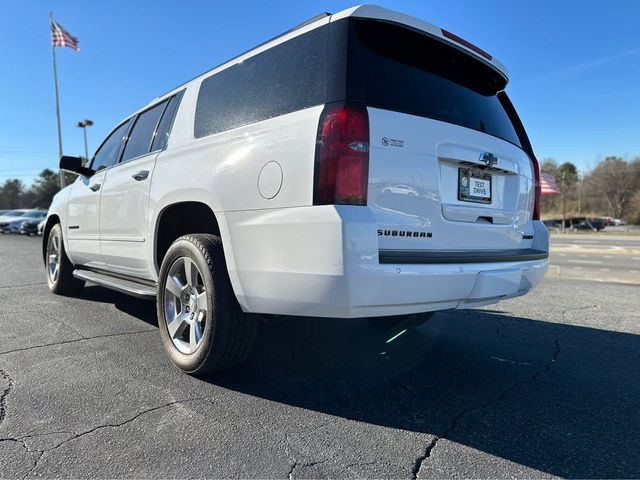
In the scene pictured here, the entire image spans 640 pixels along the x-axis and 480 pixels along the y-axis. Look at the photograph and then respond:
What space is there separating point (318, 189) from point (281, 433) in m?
1.19

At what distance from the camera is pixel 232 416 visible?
2377mm

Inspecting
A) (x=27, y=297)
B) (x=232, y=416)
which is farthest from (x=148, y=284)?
(x=27, y=297)

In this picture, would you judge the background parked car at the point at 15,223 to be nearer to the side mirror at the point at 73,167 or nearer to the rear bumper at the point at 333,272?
the side mirror at the point at 73,167

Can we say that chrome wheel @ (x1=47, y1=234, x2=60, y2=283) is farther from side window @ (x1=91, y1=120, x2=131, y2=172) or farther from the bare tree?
the bare tree

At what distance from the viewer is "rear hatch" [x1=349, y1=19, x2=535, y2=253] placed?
2.31m

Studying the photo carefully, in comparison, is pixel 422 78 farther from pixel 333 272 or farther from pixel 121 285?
pixel 121 285

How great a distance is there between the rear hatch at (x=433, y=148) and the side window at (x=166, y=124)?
179 centimetres

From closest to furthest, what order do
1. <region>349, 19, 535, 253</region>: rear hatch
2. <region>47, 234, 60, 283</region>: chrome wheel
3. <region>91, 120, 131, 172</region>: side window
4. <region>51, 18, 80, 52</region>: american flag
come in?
1. <region>349, 19, 535, 253</region>: rear hatch
2. <region>91, 120, 131, 172</region>: side window
3. <region>47, 234, 60, 283</region>: chrome wheel
4. <region>51, 18, 80, 52</region>: american flag

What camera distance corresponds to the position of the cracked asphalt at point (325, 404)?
6.52 ft

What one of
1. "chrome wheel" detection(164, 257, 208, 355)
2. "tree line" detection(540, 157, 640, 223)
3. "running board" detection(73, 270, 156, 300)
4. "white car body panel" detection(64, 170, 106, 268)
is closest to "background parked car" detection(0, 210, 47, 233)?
"white car body panel" detection(64, 170, 106, 268)

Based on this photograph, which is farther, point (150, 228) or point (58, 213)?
point (58, 213)

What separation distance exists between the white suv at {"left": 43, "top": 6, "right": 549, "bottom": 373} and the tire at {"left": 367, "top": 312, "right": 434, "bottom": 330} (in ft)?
3.48

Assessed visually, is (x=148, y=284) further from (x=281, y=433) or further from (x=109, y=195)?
(x=281, y=433)

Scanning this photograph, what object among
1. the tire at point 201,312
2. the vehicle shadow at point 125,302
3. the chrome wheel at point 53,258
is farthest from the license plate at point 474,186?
the chrome wheel at point 53,258
